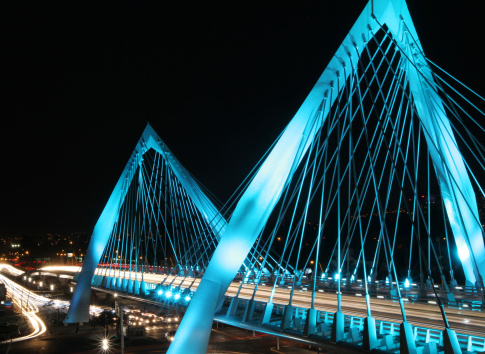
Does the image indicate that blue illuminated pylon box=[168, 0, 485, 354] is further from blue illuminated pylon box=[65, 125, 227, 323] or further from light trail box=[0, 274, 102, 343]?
light trail box=[0, 274, 102, 343]

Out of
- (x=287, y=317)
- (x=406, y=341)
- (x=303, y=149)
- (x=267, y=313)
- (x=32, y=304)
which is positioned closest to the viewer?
(x=406, y=341)

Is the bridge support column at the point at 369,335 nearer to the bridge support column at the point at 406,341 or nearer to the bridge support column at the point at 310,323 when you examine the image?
the bridge support column at the point at 406,341

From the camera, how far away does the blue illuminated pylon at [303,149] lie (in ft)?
49.7

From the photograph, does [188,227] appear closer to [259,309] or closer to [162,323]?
[162,323]

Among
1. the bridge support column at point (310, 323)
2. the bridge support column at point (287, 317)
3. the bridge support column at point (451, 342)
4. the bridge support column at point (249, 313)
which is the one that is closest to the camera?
the bridge support column at point (451, 342)

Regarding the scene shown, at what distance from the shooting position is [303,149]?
648 inches

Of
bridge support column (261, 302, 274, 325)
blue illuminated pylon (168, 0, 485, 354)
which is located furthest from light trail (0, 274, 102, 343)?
bridge support column (261, 302, 274, 325)

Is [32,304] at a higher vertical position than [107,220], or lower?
lower

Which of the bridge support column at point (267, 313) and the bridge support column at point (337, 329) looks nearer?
the bridge support column at point (337, 329)

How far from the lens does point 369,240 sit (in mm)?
54094

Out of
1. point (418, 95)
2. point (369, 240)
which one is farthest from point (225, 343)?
point (369, 240)

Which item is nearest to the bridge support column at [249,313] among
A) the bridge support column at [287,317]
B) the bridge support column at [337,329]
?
the bridge support column at [287,317]

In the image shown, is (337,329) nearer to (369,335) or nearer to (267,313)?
(369,335)

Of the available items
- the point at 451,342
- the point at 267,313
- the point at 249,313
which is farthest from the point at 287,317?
the point at 451,342
